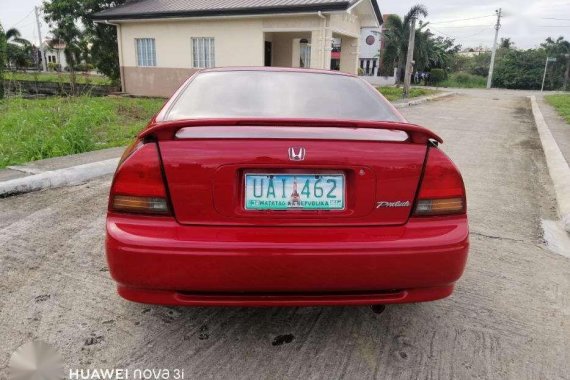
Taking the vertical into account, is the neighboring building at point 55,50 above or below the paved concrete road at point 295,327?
above

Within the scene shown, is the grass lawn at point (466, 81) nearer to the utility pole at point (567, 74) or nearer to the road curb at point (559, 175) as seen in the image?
the utility pole at point (567, 74)

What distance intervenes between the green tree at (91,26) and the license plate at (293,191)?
79.6ft

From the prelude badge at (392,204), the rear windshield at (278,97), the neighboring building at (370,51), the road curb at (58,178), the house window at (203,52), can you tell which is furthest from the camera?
the neighboring building at (370,51)

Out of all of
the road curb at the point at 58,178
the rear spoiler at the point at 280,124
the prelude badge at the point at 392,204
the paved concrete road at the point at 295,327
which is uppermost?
the rear spoiler at the point at 280,124

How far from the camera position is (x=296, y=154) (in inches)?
71.9

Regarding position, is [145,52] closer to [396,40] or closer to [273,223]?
[273,223]

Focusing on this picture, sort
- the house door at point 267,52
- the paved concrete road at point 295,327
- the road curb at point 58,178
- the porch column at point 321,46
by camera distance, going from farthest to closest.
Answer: the house door at point 267,52, the porch column at point 321,46, the road curb at point 58,178, the paved concrete road at point 295,327

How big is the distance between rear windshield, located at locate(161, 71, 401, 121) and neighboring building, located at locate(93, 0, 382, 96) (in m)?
12.7

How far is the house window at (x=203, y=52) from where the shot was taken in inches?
677

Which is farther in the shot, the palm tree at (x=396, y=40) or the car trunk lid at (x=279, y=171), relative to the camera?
the palm tree at (x=396, y=40)

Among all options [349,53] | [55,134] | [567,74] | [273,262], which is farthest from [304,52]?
[567,74]

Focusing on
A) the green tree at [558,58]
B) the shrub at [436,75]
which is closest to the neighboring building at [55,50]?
the shrub at [436,75]

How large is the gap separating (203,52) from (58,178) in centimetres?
1376

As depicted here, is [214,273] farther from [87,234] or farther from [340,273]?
[87,234]
